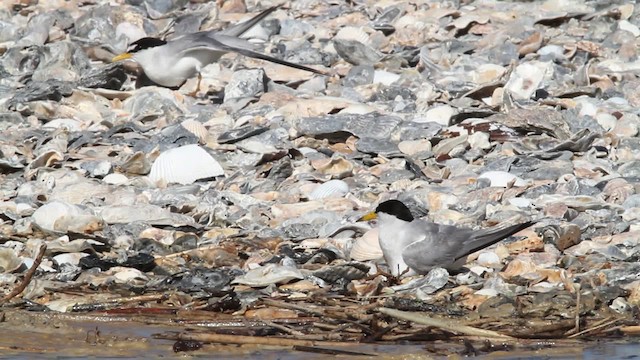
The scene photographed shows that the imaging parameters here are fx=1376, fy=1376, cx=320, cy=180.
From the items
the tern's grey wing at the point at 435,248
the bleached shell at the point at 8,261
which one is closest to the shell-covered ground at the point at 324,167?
the bleached shell at the point at 8,261

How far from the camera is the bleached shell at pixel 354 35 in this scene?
476 inches

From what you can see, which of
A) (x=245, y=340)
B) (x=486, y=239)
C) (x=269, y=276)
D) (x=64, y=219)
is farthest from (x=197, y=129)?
(x=245, y=340)

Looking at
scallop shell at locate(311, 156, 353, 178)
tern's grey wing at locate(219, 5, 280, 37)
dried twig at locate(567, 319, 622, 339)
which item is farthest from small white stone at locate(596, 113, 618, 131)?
dried twig at locate(567, 319, 622, 339)

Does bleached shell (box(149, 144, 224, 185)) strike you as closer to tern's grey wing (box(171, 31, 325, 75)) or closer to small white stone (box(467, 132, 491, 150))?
small white stone (box(467, 132, 491, 150))

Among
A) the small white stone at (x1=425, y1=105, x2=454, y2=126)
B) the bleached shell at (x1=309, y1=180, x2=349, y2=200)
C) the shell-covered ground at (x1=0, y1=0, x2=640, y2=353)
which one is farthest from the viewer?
the small white stone at (x1=425, y1=105, x2=454, y2=126)

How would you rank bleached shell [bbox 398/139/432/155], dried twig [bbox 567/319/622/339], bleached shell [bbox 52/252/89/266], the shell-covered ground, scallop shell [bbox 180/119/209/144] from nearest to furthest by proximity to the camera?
dried twig [bbox 567/319/622/339] < the shell-covered ground < bleached shell [bbox 52/252/89/266] < bleached shell [bbox 398/139/432/155] < scallop shell [bbox 180/119/209/144]

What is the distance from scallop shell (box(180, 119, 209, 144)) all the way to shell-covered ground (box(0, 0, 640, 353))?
0.02 metres

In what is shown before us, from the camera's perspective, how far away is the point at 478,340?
5.71 metres

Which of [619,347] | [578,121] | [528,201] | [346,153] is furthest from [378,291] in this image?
[578,121]

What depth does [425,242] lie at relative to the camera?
277 inches

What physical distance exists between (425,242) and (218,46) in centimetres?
471

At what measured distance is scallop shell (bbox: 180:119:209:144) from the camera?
31.6 feet

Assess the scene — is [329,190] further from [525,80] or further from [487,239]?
[525,80]

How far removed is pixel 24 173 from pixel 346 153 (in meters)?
2.14
